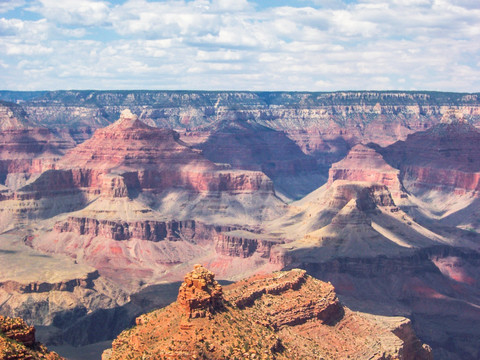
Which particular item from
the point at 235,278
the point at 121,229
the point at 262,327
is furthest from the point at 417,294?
the point at 262,327

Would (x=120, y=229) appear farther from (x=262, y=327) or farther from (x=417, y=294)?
(x=262, y=327)

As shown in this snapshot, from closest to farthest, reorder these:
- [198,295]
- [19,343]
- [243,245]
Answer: [19,343] < [198,295] < [243,245]

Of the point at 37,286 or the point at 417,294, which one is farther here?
the point at 417,294

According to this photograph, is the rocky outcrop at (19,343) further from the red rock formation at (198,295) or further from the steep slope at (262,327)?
the red rock formation at (198,295)

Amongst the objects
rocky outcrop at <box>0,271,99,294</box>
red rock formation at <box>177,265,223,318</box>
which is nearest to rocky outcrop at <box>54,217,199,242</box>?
rocky outcrop at <box>0,271,99,294</box>

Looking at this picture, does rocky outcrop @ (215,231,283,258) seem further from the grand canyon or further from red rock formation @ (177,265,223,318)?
red rock formation @ (177,265,223,318)

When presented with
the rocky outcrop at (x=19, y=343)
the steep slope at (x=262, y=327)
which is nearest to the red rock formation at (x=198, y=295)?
the steep slope at (x=262, y=327)

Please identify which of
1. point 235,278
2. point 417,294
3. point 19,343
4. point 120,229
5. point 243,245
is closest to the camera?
point 19,343

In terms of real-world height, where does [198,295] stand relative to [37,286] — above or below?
above

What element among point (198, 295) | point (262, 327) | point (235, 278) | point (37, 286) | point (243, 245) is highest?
point (198, 295)
